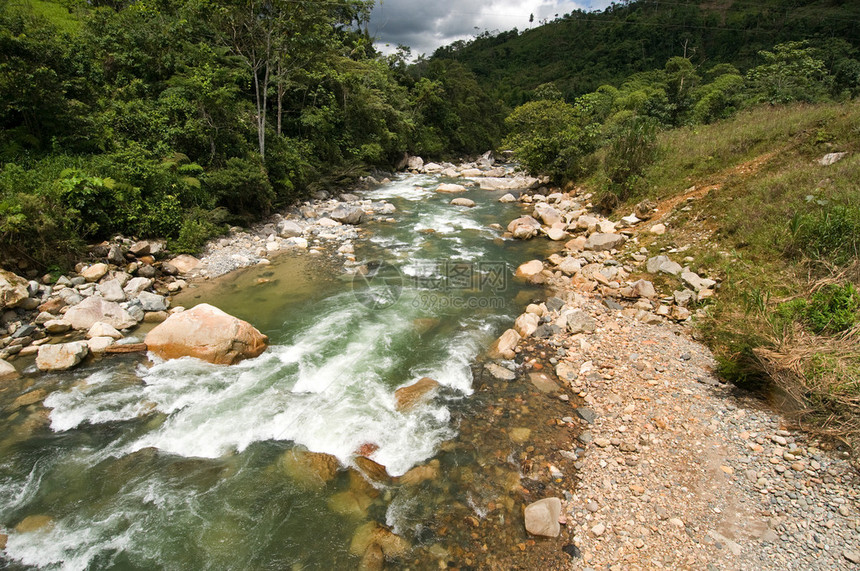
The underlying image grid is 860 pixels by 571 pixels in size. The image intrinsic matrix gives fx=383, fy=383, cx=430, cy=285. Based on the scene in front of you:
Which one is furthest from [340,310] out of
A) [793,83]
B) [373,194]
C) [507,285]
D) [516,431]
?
[793,83]

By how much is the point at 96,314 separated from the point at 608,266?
12472 millimetres

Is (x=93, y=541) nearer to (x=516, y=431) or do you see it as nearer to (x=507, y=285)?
(x=516, y=431)

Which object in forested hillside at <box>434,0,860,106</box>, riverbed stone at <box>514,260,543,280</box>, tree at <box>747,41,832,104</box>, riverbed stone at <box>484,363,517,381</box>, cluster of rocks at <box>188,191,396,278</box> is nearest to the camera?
riverbed stone at <box>484,363,517,381</box>

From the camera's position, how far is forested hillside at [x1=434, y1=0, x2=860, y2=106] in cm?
4978

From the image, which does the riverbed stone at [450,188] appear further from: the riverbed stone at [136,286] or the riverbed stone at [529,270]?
the riverbed stone at [136,286]

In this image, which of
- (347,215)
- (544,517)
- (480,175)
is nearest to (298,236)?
(347,215)

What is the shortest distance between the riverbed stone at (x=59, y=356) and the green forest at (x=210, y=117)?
3326 mm

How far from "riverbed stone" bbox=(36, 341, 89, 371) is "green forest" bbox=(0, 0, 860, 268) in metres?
3.33

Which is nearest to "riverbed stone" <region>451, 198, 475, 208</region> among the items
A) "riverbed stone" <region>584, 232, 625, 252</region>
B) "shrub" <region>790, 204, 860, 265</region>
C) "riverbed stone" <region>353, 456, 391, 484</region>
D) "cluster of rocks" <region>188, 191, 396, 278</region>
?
"cluster of rocks" <region>188, 191, 396, 278</region>

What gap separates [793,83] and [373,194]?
74.6ft

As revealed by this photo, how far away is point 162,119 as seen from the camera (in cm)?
1312

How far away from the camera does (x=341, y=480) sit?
17.1 feet

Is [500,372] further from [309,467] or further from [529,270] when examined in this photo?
[529,270]

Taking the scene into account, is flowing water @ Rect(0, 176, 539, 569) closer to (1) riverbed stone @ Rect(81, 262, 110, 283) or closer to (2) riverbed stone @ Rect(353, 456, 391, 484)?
(2) riverbed stone @ Rect(353, 456, 391, 484)
